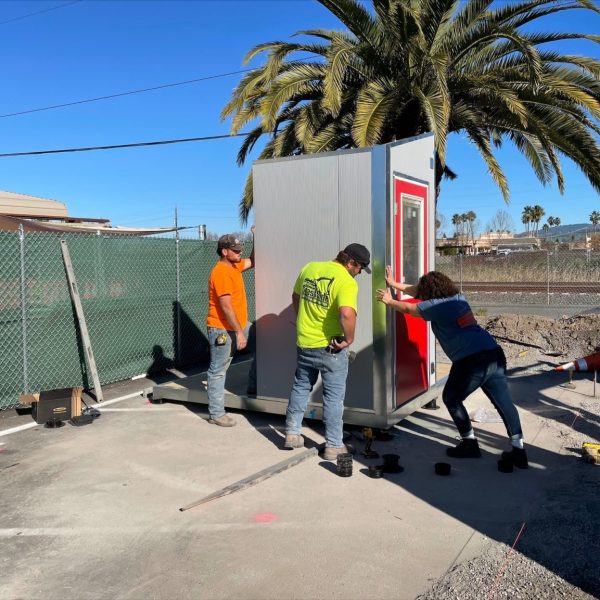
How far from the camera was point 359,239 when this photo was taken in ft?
18.6

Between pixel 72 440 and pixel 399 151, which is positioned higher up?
pixel 399 151

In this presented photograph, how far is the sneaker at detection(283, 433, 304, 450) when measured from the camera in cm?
535

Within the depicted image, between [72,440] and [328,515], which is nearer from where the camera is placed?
[328,515]

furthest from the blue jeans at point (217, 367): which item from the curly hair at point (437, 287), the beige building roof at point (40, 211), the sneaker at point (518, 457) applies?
the beige building roof at point (40, 211)

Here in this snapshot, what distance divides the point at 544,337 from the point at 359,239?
6.70 m

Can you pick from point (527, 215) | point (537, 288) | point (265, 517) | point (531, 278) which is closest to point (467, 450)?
point (265, 517)

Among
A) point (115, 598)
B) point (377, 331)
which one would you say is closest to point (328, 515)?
point (115, 598)

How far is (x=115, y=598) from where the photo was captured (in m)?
3.06

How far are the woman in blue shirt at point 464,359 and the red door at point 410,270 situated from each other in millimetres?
761

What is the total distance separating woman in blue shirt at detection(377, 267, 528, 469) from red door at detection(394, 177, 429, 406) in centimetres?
76

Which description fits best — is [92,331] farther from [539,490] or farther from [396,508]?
[539,490]

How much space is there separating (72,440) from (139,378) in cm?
309

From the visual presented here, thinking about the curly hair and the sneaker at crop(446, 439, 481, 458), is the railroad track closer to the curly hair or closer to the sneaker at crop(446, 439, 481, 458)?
the sneaker at crop(446, 439, 481, 458)

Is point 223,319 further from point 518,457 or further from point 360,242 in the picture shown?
point 518,457
